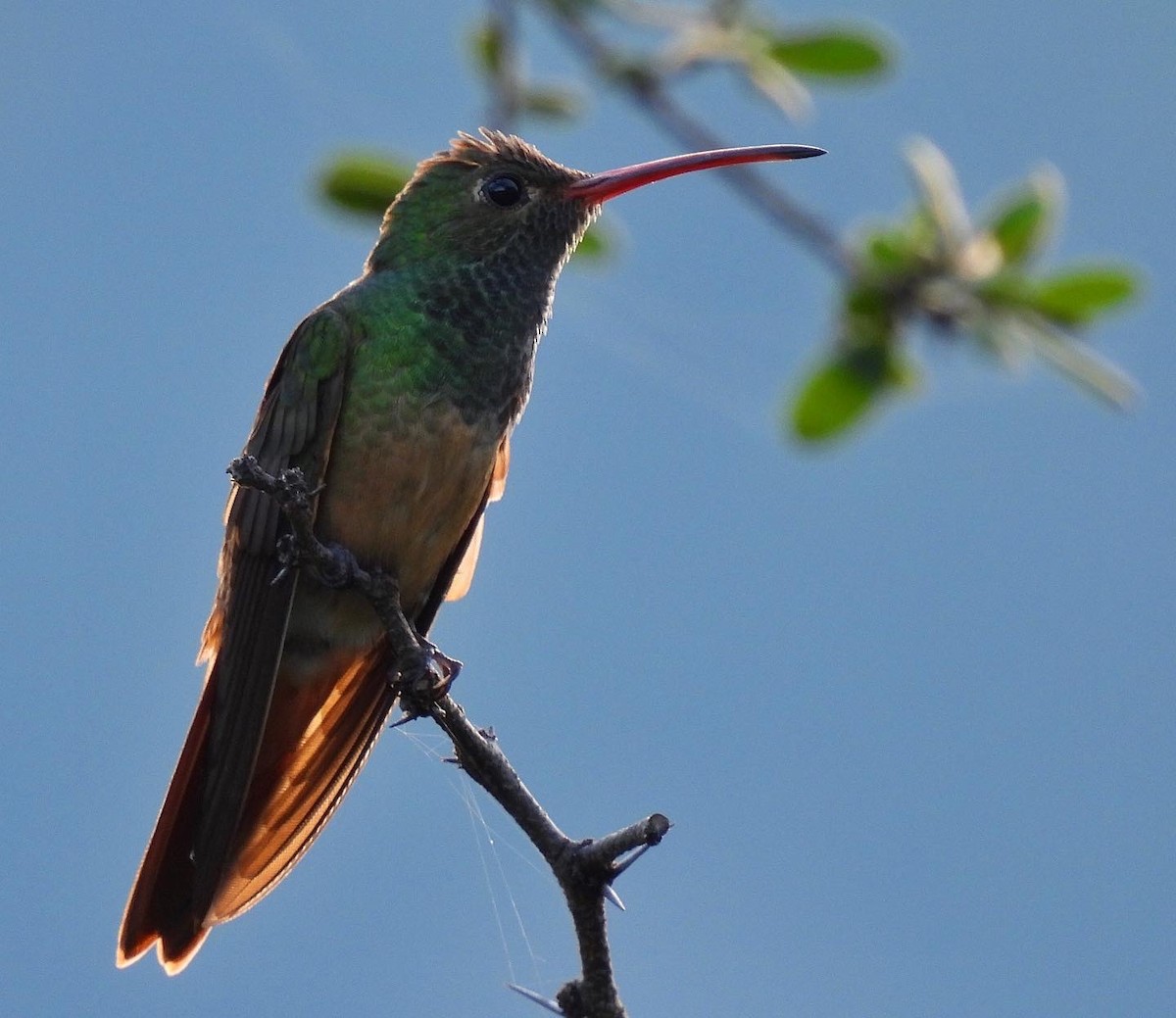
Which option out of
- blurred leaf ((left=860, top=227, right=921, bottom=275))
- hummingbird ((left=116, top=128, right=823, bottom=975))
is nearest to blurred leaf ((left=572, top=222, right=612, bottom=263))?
hummingbird ((left=116, top=128, right=823, bottom=975))

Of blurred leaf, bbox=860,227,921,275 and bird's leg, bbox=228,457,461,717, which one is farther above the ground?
blurred leaf, bbox=860,227,921,275

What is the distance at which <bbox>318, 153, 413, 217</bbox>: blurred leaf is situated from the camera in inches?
136

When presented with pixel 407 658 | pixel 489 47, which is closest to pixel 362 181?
pixel 489 47

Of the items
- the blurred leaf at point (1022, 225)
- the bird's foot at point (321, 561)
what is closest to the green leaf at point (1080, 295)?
the blurred leaf at point (1022, 225)

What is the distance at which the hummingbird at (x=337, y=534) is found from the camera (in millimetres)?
3836

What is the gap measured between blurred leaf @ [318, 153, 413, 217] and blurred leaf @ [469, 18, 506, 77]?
0.32m

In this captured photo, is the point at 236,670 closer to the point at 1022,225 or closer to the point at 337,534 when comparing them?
the point at 337,534

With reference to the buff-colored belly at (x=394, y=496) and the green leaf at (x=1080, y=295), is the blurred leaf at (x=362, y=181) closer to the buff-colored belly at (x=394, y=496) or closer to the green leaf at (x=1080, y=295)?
the buff-colored belly at (x=394, y=496)

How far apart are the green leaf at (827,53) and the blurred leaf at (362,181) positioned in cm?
95

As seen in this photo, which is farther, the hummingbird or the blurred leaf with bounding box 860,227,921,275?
the hummingbird

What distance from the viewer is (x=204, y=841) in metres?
3.77

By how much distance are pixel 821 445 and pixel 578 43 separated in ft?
3.28

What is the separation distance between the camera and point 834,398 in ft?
10.2

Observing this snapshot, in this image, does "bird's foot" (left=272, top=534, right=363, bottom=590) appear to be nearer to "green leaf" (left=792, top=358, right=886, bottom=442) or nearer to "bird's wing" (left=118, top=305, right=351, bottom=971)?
"bird's wing" (left=118, top=305, right=351, bottom=971)
